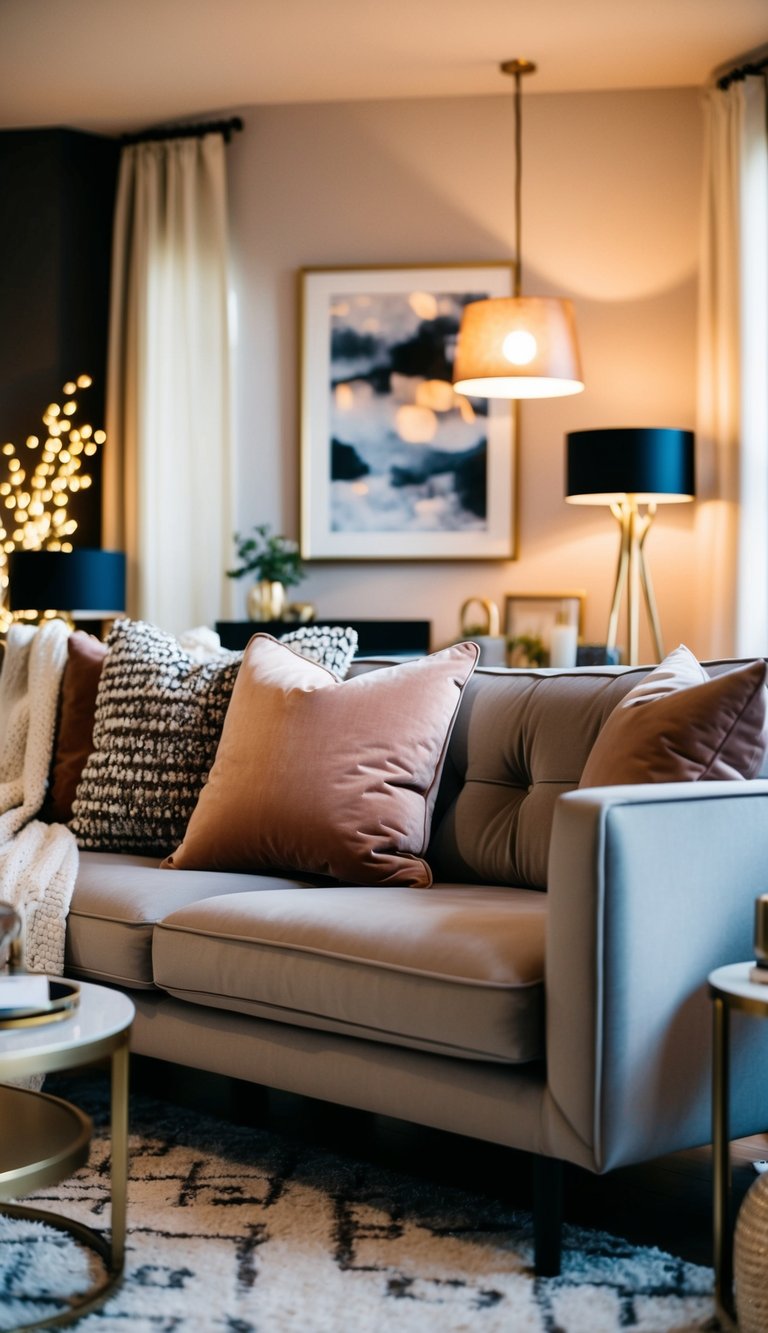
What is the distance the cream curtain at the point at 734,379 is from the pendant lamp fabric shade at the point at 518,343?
0.66 metres

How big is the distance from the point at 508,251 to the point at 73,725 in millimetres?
3035

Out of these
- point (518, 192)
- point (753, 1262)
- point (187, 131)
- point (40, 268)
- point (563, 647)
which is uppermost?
point (187, 131)

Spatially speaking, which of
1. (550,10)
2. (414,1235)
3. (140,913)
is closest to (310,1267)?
(414,1235)

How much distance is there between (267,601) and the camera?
539 centimetres

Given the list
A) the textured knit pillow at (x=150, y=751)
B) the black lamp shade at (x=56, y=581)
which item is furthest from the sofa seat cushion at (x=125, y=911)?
the black lamp shade at (x=56, y=581)

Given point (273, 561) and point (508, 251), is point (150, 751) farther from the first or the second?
point (508, 251)

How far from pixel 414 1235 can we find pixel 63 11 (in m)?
4.16

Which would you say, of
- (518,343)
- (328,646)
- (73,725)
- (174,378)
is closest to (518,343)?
(518,343)

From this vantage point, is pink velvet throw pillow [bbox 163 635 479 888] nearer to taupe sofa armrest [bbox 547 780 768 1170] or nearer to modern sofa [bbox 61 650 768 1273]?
modern sofa [bbox 61 650 768 1273]

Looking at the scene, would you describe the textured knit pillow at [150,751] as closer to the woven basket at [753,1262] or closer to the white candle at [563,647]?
the woven basket at [753,1262]

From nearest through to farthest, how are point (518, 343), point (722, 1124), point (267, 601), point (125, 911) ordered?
1. point (722, 1124)
2. point (125, 911)
3. point (518, 343)
4. point (267, 601)

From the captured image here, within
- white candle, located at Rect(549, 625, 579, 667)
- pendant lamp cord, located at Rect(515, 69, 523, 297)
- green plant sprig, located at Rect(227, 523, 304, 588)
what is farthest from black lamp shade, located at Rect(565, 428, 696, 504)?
green plant sprig, located at Rect(227, 523, 304, 588)

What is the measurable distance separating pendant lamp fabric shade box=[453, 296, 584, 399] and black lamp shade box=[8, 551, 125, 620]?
1391mm

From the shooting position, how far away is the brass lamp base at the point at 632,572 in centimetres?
513
